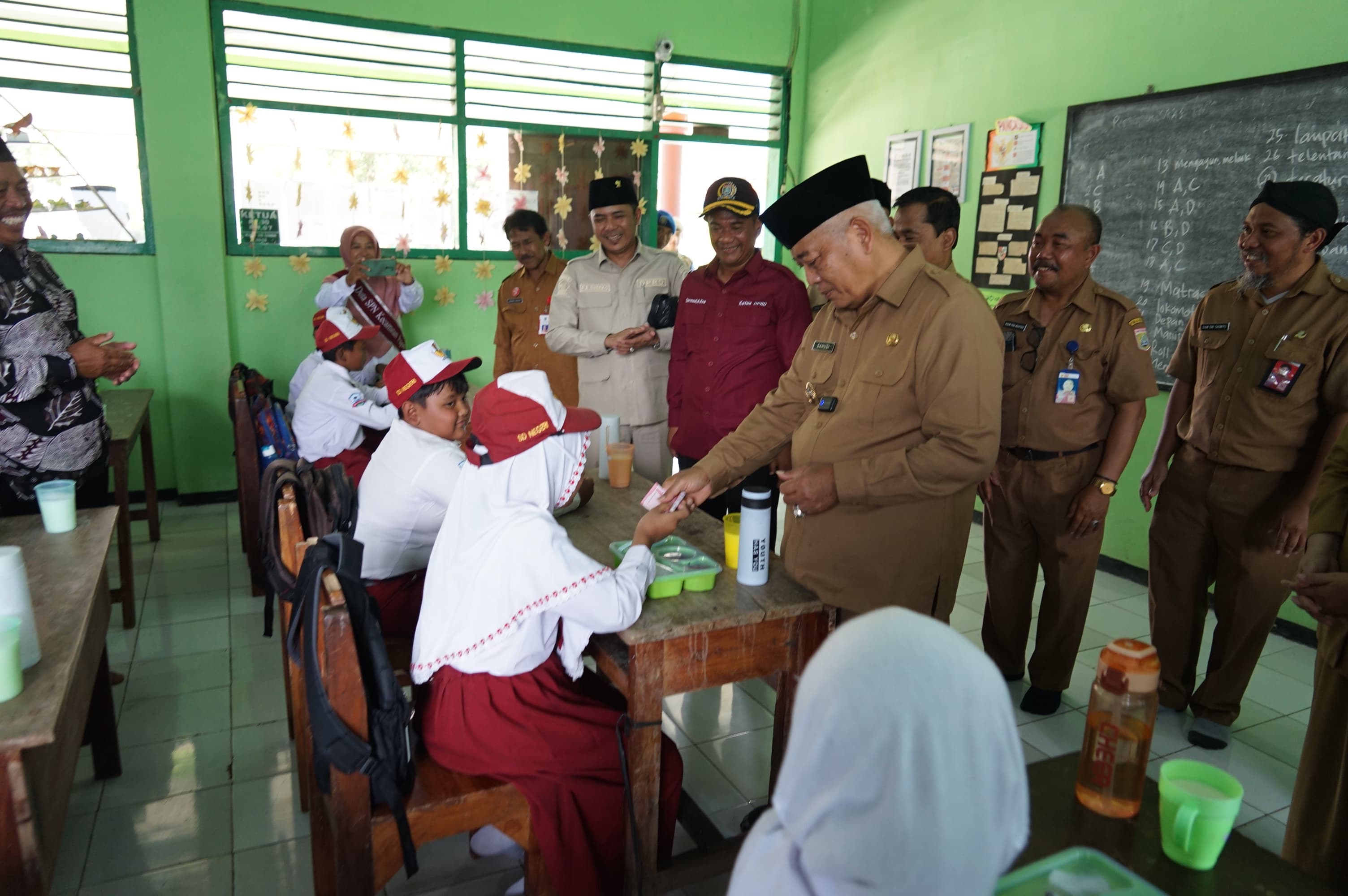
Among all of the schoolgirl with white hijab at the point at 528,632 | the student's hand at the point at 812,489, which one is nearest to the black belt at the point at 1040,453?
the student's hand at the point at 812,489

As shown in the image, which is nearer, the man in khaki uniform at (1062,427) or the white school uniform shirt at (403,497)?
the white school uniform shirt at (403,497)

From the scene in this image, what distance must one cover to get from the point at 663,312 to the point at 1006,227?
92.9 inches

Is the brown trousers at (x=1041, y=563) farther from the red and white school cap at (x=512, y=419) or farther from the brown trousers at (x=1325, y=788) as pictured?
the red and white school cap at (x=512, y=419)

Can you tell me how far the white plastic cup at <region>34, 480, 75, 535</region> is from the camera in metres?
2.15

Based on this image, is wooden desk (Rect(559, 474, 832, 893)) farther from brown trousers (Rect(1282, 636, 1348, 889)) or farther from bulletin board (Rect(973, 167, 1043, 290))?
bulletin board (Rect(973, 167, 1043, 290))

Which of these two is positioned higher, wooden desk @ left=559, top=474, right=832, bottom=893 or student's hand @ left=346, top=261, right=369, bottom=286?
student's hand @ left=346, top=261, right=369, bottom=286

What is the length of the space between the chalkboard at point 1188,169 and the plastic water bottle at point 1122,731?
304 cm

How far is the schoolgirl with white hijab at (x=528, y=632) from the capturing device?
1633 mm

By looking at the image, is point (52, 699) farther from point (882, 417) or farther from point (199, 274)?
point (199, 274)

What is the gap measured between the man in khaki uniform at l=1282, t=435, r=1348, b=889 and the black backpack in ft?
5.59

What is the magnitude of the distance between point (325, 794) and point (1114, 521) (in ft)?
13.0

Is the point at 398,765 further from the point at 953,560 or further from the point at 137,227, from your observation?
the point at 137,227

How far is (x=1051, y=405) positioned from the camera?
2.88 metres

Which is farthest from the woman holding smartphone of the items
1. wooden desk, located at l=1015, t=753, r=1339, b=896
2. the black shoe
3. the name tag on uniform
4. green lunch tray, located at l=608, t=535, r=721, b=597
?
wooden desk, located at l=1015, t=753, r=1339, b=896
